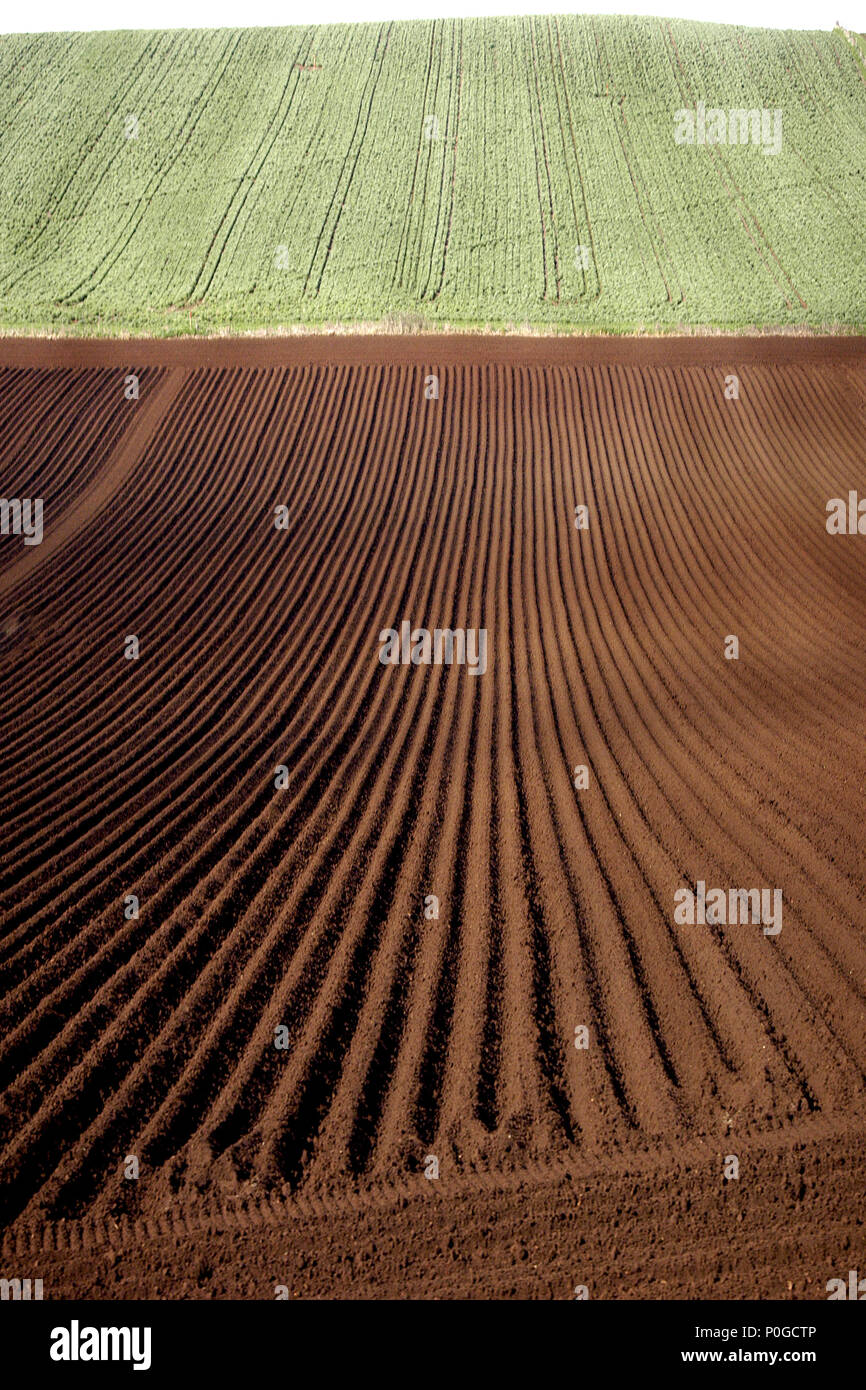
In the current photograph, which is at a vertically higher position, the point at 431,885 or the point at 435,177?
the point at 435,177

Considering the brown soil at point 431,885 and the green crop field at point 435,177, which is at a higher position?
the green crop field at point 435,177

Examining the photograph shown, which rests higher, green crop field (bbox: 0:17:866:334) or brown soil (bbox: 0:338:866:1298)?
green crop field (bbox: 0:17:866:334)

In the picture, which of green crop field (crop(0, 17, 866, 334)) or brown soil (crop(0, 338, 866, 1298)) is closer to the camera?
brown soil (crop(0, 338, 866, 1298))

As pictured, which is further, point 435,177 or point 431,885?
point 435,177

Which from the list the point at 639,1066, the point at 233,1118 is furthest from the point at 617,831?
the point at 233,1118

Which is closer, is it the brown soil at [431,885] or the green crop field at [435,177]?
the brown soil at [431,885]
